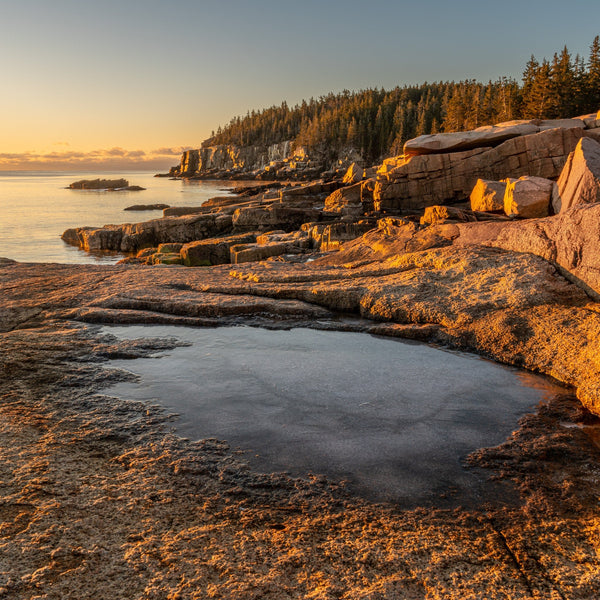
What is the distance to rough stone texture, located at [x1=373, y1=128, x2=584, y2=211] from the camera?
75.1 ft

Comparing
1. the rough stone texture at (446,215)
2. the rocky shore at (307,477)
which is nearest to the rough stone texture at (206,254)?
the rocky shore at (307,477)

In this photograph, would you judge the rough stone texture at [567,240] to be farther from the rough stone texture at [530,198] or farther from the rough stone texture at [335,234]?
the rough stone texture at [335,234]

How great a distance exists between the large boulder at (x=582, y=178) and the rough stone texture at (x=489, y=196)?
159 inches

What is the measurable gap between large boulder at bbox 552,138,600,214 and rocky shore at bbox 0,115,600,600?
0.07 metres

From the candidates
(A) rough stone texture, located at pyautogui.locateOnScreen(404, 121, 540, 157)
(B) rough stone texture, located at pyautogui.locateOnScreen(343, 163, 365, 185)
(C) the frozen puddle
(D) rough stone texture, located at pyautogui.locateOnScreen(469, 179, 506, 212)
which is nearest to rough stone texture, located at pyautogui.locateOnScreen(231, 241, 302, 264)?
(D) rough stone texture, located at pyautogui.locateOnScreen(469, 179, 506, 212)

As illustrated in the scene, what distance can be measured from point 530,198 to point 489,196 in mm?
2715

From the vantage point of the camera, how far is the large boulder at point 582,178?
923cm

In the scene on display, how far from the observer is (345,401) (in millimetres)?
4383

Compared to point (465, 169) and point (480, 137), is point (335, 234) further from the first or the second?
point (480, 137)

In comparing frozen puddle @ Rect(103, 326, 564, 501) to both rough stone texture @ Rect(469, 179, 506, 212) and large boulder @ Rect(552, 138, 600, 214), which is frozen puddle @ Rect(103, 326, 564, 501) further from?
rough stone texture @ Rect(469, 179, 506, 212)

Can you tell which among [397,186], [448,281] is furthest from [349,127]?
[448,281]

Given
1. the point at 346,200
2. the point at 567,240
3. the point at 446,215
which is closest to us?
the point at 567,240

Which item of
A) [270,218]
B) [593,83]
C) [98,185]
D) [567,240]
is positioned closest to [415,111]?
[593,83]

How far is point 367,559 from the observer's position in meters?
2.35
